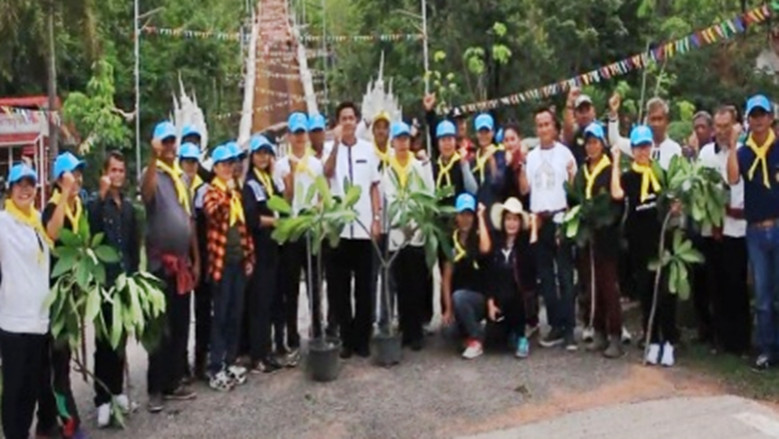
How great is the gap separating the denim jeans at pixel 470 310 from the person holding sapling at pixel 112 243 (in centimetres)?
→ 253

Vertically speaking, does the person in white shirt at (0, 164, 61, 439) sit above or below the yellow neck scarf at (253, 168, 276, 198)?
below

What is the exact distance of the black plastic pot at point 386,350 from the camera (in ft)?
23.7

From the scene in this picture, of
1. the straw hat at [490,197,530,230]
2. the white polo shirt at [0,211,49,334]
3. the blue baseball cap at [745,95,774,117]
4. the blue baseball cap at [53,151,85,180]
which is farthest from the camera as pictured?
the straw hat at [490,197,530,230]

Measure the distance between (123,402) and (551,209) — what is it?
11.4ft

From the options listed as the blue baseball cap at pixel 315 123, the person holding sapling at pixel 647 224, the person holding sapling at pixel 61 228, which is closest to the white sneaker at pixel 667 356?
A: the person holding sapling at pixel 647 224

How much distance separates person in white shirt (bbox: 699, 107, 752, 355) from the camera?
6996 millimetres

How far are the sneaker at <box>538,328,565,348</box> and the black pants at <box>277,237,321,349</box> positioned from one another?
1856 millimetres

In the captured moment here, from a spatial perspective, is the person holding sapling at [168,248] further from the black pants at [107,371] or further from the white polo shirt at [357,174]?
the white polo shirt at [357,174]

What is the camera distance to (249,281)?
6926 millimetres

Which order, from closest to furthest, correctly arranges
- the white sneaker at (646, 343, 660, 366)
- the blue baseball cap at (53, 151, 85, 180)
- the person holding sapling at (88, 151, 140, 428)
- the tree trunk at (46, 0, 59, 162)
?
1. the blue baseball cap at (53, 151, 85, 180)
2. the person holding sapling at (88, 151, 140, 428)
3. the white sneaker at (646, 343, 660, 366)
4. the tree trunk at (46, 0, 59, 162)

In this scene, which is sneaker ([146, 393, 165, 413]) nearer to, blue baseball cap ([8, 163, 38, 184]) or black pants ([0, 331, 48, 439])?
black pants ([0, 331, 48, 439])

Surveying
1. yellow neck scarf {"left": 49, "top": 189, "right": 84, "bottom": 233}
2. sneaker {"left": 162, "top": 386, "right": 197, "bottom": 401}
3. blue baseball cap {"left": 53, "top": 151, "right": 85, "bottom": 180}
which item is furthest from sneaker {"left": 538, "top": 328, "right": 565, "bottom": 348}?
blue baseball cap {"left": 53, "top": 151, "right": 85, "bottom": 180}

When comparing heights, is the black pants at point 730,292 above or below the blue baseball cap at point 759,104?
below

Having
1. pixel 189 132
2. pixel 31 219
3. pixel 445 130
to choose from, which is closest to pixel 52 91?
pixel 189 132
